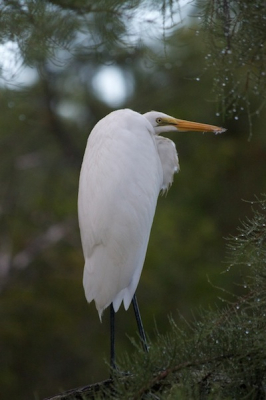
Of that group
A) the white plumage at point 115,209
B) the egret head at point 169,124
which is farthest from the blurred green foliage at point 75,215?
the white plumage at point 115,209

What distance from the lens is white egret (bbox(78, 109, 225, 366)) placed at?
1.83 metres

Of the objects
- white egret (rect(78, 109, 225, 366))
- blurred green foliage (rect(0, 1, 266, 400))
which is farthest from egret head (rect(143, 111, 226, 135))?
blurred green foliage (rect(0, 1, 266, 400))

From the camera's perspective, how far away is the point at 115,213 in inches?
72.4

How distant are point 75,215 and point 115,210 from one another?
2.80 m

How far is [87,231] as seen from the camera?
185cm

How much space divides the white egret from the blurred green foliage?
6.85 ft

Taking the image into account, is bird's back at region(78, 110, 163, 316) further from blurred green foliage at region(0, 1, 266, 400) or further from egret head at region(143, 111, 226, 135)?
blurred green foliage at region(0, 1, 266, 400)

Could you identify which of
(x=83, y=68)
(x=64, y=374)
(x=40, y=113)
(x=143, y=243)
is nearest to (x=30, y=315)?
(x=64, y=374)

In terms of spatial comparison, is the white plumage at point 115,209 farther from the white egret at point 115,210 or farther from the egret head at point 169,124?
the egret head at point 169,124

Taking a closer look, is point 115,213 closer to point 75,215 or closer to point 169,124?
point 169,124

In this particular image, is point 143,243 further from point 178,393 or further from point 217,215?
point 217,215

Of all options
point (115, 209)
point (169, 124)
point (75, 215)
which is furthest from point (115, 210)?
point (75, 215)

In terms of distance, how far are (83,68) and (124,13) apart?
9.42ft

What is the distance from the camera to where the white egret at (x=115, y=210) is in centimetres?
183
